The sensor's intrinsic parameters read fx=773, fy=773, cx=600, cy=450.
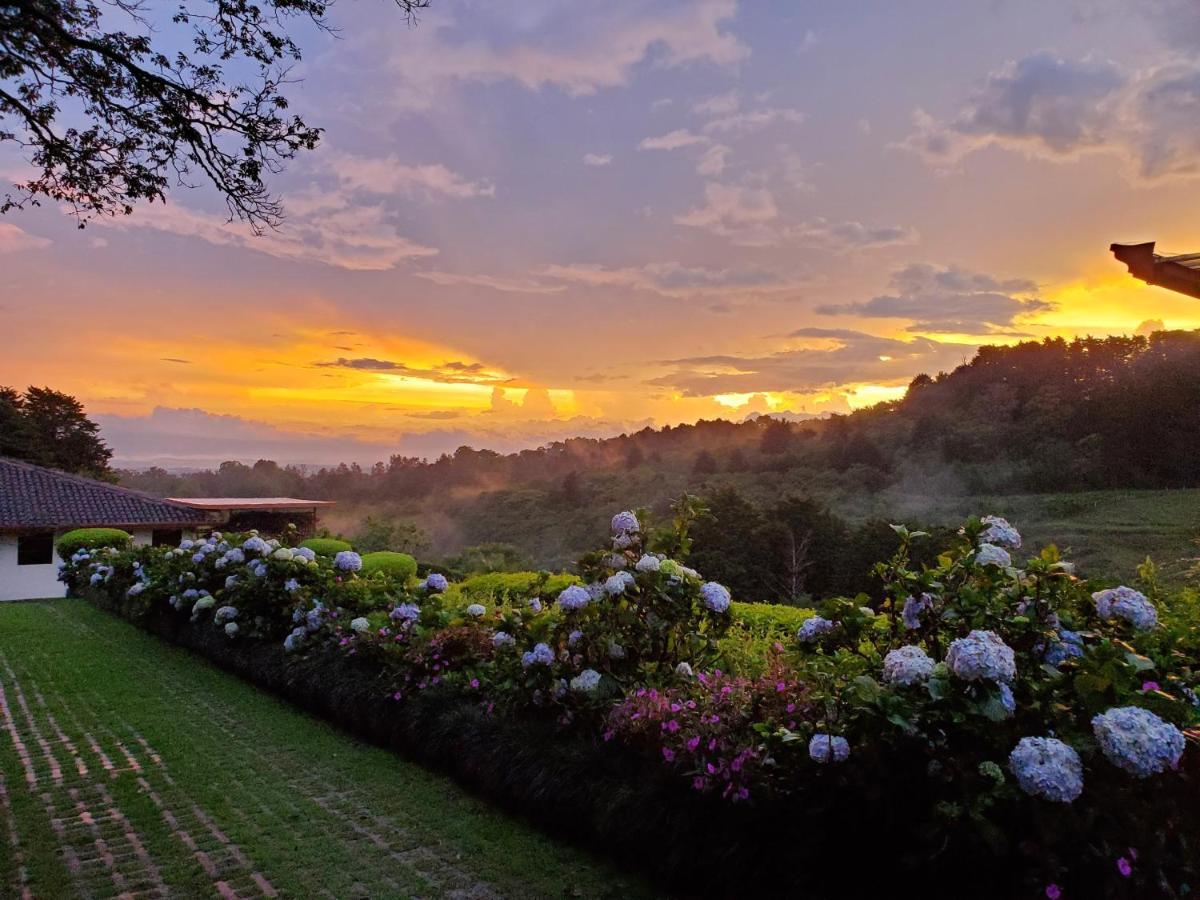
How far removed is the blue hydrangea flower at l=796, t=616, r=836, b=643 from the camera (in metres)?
3.21

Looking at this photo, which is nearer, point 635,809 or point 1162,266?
point 635,809

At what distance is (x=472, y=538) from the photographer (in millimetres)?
25781

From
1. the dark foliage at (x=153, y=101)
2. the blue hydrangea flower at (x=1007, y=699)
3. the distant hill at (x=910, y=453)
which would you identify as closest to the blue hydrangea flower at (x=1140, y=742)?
the blue hydrangea flower at (x=1007, y=699)

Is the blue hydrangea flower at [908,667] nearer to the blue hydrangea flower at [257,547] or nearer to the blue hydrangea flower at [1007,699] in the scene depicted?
the blue hydrangea flower at [1007,699]

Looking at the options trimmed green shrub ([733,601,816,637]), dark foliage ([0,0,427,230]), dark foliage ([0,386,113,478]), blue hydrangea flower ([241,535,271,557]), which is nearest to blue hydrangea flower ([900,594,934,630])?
trimmed green shrub ([733,601,816,637])

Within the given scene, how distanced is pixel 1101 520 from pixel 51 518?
2308 cm

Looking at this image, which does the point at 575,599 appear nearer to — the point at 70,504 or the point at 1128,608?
the point at 1128,608

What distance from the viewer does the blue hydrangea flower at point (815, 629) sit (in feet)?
10.5

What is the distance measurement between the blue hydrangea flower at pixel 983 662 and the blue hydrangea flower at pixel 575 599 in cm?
202

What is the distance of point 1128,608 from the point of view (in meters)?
2.64

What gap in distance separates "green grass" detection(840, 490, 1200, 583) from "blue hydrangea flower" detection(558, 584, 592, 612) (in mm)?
10754

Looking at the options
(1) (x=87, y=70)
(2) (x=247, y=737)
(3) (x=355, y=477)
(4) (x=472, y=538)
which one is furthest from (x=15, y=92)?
(3) (x=355, y=477)

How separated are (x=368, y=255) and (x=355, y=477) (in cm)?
2862

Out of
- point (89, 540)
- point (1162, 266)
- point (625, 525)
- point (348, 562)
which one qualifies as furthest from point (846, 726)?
point (89, 540)
